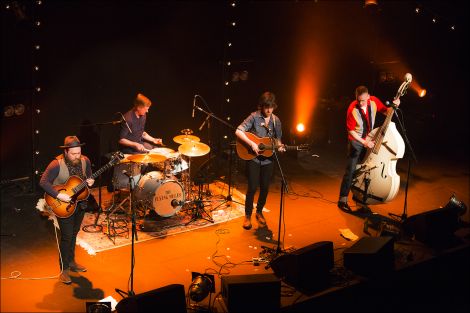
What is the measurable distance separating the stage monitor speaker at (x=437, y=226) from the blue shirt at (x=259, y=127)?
2.49 meters

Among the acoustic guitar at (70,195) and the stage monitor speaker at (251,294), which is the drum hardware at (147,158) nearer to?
the acoustic guitar at (70,195)

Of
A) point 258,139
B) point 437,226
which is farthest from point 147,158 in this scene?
point 437,226

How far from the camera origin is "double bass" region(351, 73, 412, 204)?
905 cm

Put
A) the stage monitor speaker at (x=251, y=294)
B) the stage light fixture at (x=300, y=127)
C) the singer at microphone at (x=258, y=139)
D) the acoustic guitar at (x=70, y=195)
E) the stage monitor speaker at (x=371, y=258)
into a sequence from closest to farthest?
1. the stage monitor speaker at (x=251, y=294)
2. the acoustic guitar at (x=70, y=195)
3. the stage monitor speaker at (x=371, y=258)
4. the singer at microphone at (x=258, y=139)
5. the stage light fixture at (x=300, y=127)

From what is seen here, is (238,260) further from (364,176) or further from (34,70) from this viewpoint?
(34,70)

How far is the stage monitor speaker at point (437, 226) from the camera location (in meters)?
8.22

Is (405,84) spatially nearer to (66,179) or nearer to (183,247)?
(183,247)

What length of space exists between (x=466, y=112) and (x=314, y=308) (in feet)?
39.4

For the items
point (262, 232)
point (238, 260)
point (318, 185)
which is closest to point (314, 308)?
point (238, 260)

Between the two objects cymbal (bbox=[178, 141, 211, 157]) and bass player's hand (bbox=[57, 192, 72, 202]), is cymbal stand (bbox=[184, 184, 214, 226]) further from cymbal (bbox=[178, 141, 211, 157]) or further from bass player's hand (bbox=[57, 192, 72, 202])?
bass player's hand (bbox=[57, 192, 72, 202])

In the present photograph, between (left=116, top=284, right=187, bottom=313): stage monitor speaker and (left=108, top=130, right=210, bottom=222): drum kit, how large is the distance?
9.16ft

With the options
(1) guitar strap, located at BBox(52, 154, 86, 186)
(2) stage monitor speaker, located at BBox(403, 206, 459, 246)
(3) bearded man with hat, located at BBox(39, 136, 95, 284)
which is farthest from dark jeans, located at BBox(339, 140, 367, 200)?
(1) guitar strap, located at BBox(52, 154, 86, 186)

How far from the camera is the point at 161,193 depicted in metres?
8.67

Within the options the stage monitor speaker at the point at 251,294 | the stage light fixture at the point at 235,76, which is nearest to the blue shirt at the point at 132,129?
the stage light fixture at the point at 235,76
